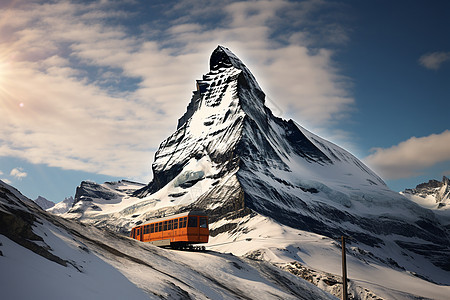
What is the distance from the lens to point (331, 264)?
110438 millimetres

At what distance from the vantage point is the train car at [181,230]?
49.9 meters

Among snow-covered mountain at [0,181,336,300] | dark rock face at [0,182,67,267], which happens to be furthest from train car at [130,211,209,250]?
dark rock face at [0,182,67,267]

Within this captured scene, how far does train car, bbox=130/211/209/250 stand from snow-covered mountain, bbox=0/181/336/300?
215 inches

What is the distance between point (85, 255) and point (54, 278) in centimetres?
727

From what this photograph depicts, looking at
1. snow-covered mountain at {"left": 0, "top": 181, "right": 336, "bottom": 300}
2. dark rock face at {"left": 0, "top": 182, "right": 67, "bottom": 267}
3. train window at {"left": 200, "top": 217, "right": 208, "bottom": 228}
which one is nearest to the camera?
snow-covered mountain at {"left": 0, "top": 181, "right": 336, "bottom": 300}

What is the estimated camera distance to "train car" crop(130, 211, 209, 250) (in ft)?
164

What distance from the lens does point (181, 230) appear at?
50.7 metres

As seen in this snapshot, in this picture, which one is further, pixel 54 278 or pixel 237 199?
pixel 237 199

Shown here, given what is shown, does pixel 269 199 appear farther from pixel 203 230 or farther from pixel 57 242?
pixel 57 242

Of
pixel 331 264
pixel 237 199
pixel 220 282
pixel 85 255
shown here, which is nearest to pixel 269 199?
pixel 237 199

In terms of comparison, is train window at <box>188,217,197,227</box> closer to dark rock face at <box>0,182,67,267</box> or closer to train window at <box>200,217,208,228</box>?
train window at <box>200,217,208,228</box>

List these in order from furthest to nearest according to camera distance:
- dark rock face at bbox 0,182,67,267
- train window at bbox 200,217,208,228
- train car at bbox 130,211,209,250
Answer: train window at bbox 200,217,208,228 → train car at bbox 130,211,209,250 → dark rock face at bbox 0,182,67,267

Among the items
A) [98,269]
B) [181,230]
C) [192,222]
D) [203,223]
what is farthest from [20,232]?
[203,223]

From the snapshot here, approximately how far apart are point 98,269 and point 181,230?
86.5 ft
